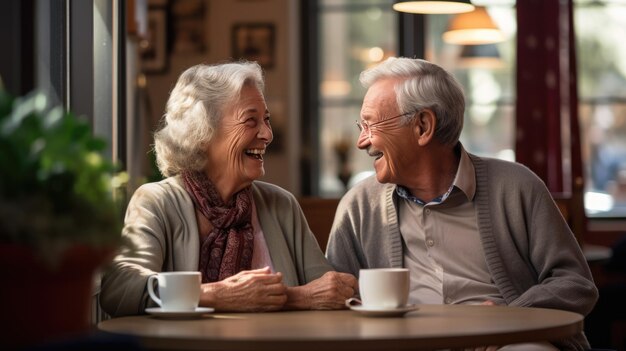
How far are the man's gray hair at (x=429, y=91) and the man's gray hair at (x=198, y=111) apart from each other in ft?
1.45

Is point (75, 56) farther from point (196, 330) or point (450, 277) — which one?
point (196, 330)

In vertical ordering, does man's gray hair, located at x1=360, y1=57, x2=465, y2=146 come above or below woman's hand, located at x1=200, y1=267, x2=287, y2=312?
above

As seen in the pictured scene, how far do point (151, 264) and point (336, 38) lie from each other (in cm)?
633

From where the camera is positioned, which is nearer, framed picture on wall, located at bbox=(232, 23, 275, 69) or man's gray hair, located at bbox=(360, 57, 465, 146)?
man's gray hair, located at bbox=(360, 57, 465, 146)

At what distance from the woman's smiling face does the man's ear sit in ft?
1.51

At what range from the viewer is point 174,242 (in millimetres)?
2340

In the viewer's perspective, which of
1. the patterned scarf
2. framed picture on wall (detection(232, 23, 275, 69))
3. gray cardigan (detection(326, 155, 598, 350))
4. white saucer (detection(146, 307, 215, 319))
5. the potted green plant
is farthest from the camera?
framed picture on wall (detection(232, 23, 275, 69))

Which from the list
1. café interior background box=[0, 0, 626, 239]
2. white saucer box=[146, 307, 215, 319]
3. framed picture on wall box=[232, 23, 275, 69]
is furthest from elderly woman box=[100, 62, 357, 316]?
framed picture on wall box=[232, 23, 275, 69]

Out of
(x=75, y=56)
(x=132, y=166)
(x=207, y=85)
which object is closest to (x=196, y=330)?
(x=207, y=85)

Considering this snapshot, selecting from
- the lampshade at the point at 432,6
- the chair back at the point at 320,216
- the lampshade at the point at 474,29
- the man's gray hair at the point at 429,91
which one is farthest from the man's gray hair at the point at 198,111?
the lampshade at the point at 474,29

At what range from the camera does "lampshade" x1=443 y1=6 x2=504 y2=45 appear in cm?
589

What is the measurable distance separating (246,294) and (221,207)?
427 millimetres

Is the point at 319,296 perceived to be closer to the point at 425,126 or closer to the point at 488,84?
the point at 425,126

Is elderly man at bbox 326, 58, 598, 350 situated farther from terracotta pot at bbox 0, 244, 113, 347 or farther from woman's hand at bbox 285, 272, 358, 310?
terracotta pot at bbox 0, 244, 113, 347
